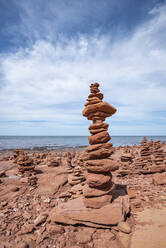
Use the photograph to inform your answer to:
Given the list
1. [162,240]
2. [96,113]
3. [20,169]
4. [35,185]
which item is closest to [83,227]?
[162,240]

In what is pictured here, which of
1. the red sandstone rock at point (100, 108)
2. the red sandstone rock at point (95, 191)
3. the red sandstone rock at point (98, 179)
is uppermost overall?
the red sandstone rock at point (100, 108)

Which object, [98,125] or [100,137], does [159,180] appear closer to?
[100,137]

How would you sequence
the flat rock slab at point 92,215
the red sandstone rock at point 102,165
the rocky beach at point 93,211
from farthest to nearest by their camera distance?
the red sandstone rock at point 102,165, the flat rock slab at point 92,215, the rocky beach at point 93,211

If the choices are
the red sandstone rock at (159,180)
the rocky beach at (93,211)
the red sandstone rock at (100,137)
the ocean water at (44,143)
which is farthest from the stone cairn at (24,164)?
the ocean water at (44,143)

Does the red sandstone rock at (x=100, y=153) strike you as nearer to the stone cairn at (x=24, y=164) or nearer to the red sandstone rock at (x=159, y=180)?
the red sandstone rock at (x=159, y=180)

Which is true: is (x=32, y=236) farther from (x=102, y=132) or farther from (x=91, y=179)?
(x=102, y=132)

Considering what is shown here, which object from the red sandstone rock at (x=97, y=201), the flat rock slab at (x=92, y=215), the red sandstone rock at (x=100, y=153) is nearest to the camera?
the flat rock slab at (x=92, y=215)

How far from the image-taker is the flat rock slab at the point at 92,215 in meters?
5.55

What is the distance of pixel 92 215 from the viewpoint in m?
5.71

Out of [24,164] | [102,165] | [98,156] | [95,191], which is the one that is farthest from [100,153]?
[24,164]

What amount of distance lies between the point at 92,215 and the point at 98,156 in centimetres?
230

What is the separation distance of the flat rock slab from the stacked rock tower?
27 centimetres

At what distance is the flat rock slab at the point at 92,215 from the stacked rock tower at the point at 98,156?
0.89ft

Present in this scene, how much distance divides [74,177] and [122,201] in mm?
4864
